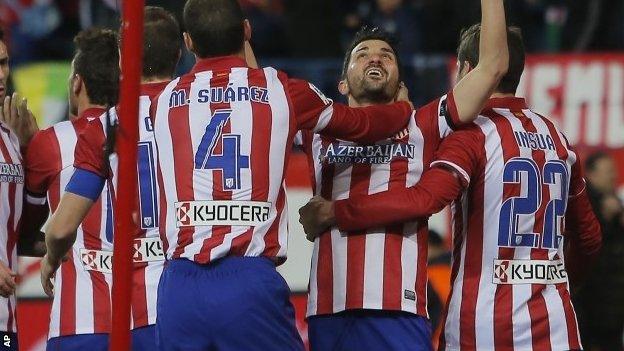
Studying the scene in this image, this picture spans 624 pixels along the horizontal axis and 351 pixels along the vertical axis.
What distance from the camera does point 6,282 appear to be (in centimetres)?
617

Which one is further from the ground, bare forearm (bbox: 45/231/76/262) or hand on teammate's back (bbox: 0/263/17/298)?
bare forearm (bbox: 45/231/76/262)

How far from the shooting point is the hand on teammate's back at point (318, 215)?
246 inches

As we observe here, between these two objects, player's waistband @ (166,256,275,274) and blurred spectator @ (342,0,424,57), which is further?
blurred spectator @ (342,0,424,57)

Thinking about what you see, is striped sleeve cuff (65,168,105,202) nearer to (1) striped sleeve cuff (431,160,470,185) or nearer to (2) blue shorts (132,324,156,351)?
(2) blue shorts (132,324,156,351)

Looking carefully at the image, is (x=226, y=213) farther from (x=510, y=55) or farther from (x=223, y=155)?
(x=510, y=55)

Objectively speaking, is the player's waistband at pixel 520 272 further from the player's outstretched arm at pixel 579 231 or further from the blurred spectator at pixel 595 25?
the blurred spectator at pixel 595 25

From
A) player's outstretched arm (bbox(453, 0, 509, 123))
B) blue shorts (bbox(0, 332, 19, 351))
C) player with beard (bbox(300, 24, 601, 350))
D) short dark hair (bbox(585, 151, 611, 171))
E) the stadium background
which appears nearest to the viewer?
player's outstretched arm (bbox(453, 0, 509, 123))

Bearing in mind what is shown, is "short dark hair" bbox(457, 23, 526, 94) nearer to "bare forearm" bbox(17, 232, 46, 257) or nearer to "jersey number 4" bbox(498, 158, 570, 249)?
"jersey number 4" bbox(498, 158, 570, 249)

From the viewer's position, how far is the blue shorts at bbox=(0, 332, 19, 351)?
6355 millimetres

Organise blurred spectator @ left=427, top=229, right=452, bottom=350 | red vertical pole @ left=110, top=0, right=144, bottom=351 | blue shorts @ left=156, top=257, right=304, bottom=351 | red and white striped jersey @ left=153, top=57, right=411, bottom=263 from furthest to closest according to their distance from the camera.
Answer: blurred spectator @ left=427, top=229, right=452, bottom=350 → red and white striped jersey @ left=153, top=57, right=411, bottom=263 → blue shorts @ left=156, top=257, right=304, bottom=351 → red vertical pole @ left=110, top=0, right=144, bottom=351

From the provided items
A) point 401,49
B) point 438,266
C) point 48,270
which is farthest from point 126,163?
point 401,49

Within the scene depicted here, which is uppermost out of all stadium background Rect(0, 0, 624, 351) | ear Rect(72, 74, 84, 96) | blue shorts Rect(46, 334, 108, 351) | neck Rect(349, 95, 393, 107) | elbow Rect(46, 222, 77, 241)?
stadium background Rect(0, 0, 624, 351)

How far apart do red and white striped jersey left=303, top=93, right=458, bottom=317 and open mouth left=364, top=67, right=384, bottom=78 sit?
10.6 inches

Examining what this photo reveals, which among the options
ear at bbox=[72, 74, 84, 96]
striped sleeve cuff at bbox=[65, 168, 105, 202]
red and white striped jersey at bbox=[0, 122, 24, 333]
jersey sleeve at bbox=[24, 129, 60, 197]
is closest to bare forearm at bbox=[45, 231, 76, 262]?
striped sleeve cuff at bbox=[65, 168, 105, 202]
